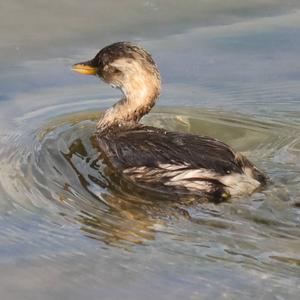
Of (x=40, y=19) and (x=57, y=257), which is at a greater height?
(x=40, y=19)

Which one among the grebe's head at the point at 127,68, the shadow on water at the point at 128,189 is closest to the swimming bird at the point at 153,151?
the grebe's head at the point at 127,68

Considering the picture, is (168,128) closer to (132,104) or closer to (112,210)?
(132,104)

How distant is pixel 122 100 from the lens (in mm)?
7531

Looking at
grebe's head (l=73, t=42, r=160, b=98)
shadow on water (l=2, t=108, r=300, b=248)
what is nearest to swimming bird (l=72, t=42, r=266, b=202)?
grebe's head (l=73, t=42, r=160, b=98)

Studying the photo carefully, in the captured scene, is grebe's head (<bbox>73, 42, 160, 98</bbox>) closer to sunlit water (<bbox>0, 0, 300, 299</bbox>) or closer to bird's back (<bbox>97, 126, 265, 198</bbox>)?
sunlit water (<bbox>0, 0, 300, 299</bbox>)

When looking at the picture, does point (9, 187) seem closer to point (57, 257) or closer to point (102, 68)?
point (57, 257)

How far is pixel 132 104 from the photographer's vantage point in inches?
295

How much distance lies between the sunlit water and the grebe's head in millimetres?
264

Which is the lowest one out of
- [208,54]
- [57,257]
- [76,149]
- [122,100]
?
[57,257]

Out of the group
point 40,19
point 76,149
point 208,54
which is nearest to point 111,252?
point 76,149

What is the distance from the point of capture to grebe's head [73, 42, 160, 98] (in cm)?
737

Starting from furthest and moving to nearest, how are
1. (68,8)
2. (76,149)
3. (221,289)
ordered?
(68,8) < (76,149) < (221,289)

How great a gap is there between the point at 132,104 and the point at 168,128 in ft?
1.13

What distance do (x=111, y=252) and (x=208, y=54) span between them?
10.9ft
